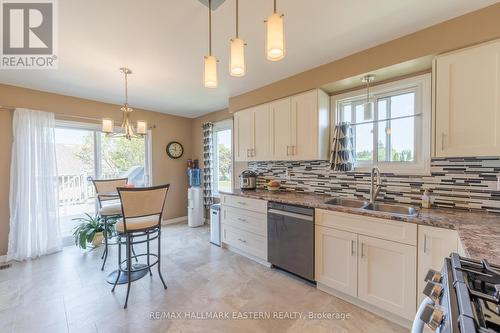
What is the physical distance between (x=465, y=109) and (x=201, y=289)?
2.85m

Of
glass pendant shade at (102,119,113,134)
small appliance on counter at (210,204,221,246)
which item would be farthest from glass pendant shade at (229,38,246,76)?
small appliance on counter at (210,204,221,246)

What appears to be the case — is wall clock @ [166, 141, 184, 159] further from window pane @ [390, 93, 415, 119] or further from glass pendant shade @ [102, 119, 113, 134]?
window pane @ [390, 93, 415, 119]

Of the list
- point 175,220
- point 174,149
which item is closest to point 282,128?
point 174,149

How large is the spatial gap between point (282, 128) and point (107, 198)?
2.48 metres

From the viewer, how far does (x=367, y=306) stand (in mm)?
1938

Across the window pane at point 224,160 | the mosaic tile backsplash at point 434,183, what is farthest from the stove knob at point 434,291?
the window pane at point 224,160

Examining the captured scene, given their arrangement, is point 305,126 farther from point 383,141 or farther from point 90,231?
point 90,231

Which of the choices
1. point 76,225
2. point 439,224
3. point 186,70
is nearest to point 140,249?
point 76,225

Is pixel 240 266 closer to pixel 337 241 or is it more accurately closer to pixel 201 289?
pixel 201 289

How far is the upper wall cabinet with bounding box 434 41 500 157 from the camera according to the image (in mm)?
1560

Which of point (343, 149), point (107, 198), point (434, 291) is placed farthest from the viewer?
point (107, 198)

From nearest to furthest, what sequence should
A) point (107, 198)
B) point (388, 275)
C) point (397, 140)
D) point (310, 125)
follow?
point (388, 275), point (397, 140), point (310, 125), point (107, 198)

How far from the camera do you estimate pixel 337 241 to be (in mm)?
2066

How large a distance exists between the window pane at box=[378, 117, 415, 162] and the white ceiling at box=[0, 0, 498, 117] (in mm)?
852
